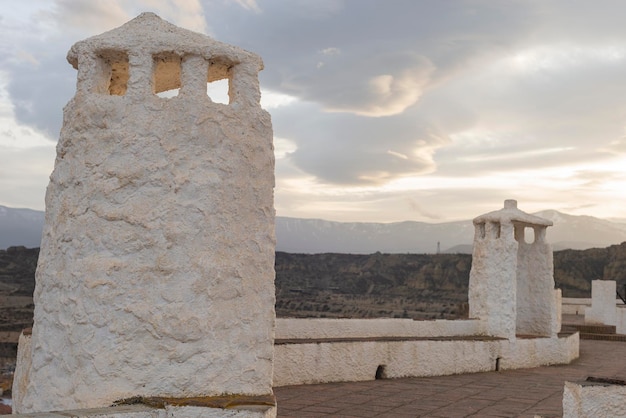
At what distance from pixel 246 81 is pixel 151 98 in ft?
1.81

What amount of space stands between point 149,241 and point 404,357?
19.9 ft

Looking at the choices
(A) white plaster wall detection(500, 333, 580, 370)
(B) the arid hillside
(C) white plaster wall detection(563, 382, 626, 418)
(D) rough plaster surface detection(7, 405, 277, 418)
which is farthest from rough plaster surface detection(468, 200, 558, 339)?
(B) the arid hillside

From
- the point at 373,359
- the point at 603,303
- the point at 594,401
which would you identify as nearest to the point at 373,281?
the point at 603,303

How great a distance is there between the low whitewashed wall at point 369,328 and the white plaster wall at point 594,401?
4380 mm

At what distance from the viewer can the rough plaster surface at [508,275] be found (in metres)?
10.6

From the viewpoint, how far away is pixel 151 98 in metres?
3.51

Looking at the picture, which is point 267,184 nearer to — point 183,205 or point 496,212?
point 183,205

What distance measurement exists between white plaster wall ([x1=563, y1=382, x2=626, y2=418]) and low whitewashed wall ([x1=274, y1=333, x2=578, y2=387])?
323cm

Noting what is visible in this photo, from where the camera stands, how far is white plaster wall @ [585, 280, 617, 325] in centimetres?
1720

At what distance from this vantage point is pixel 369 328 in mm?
10070

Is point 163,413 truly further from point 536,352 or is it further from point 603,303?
point 603,303

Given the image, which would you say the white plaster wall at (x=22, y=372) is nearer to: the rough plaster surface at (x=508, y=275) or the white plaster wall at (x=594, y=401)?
the white plaster wall at (x=594, y=401)

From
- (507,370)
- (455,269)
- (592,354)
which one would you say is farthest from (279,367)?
(455,269)

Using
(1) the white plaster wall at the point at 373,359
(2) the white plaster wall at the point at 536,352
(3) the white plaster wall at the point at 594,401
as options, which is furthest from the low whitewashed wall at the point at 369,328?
(3) the white plaster wall at the point at 594,401
